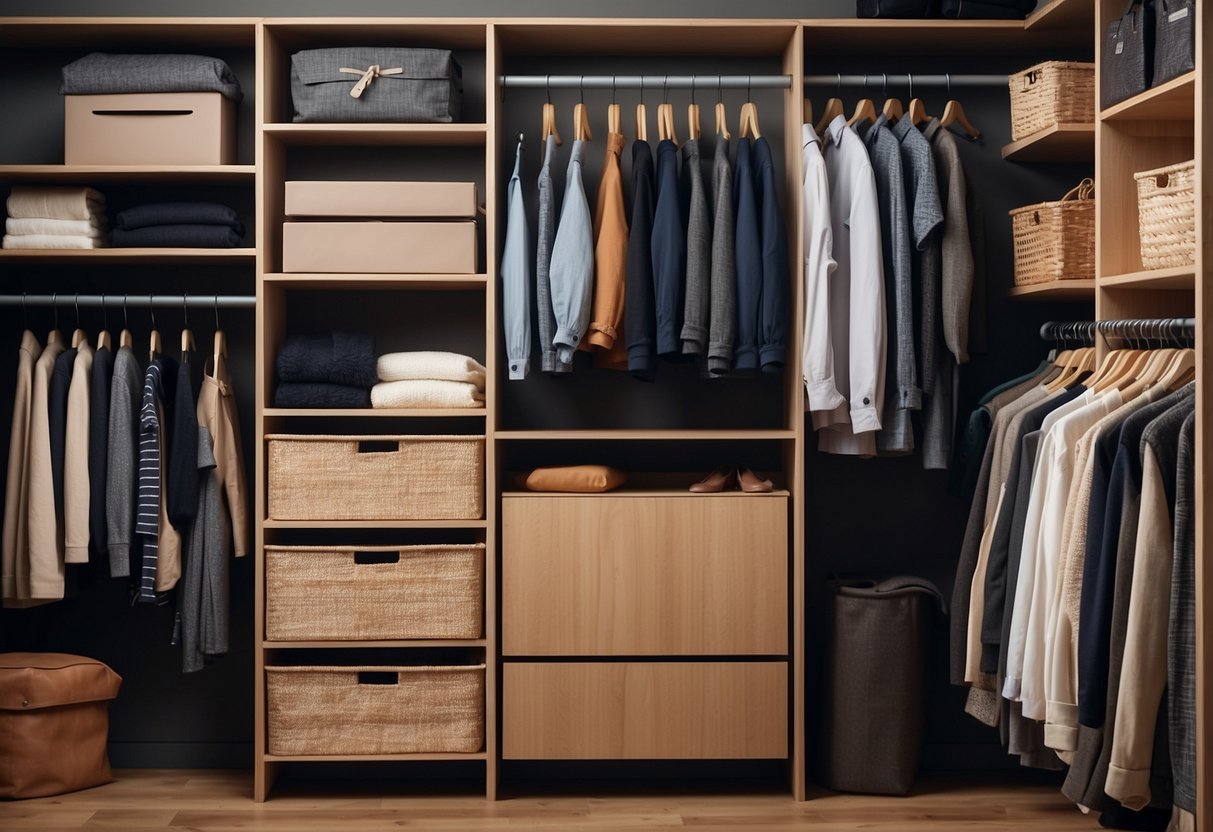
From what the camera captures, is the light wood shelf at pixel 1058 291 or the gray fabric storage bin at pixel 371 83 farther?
the gray fabric storage bin at pixel 371 83

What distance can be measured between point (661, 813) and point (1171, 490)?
163 cm

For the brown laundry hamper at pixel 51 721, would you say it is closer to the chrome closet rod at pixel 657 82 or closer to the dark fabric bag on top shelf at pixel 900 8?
the chrome closet rod at pixel 657 82

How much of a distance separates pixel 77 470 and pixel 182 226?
0.75 meters

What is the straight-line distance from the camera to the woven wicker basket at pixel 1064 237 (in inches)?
129

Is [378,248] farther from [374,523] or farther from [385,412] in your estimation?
[374,523]

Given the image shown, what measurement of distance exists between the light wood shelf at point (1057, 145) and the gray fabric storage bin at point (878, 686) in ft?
4.33

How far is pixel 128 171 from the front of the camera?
3385mm

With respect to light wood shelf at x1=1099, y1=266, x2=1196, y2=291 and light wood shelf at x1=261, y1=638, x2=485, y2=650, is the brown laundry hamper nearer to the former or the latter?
light wood shelf at x1=261, y1=638, x2=485, y2=650

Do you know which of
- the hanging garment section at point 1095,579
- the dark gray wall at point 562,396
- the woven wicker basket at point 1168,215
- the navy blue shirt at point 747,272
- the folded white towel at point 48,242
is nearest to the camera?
the hanging garment section at point 1095,579

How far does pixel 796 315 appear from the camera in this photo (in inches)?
133

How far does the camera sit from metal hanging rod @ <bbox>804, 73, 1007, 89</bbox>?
11.6 ft

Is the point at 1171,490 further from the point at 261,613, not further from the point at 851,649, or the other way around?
the point at 261,613

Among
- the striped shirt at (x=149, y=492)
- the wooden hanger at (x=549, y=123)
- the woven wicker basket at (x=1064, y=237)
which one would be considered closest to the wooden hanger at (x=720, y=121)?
the wooden hanger at (x=549, y=123)

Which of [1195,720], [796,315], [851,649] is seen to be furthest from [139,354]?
[1195,720]
